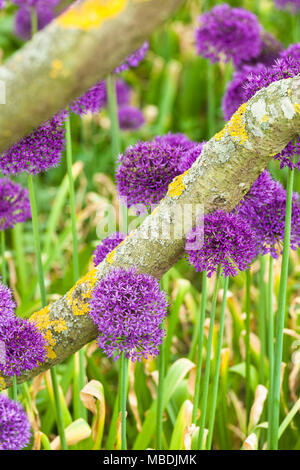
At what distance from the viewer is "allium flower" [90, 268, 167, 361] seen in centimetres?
105

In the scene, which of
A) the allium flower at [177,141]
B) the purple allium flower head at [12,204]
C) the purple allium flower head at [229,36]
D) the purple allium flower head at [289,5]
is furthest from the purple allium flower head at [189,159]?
the purple allium flower head at [289,5]

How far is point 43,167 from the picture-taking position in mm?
1288

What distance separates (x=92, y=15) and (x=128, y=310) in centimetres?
51

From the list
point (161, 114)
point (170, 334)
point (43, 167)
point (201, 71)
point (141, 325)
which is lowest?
point (170, 334)

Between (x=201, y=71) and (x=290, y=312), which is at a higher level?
(x=201, y=71)

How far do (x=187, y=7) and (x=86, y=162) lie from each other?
246 centimetres

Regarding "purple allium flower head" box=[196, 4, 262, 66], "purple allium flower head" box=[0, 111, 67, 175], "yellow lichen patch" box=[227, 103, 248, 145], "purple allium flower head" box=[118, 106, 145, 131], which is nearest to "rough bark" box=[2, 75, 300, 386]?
"yellow lichen patch" box=[227, 103, 248, 145]

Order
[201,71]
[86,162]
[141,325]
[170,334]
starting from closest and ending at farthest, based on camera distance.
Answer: [141,325]
[170,334]
[86,162]
[201,71]

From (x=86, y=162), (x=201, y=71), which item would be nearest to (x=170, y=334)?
(x=86, y=162)

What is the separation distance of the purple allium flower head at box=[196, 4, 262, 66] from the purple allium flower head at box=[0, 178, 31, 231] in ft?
3.45

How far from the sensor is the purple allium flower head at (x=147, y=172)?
1.31m

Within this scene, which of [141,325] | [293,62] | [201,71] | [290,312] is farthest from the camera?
[201,71]

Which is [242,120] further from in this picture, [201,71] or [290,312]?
[201,71]

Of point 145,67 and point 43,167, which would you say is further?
point 145,67
